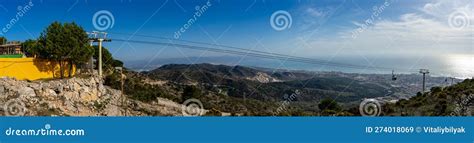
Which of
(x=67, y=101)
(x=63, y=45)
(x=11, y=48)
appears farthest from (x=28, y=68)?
(x=11, y=48)

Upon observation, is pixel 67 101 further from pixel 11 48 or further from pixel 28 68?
pixel 11 48

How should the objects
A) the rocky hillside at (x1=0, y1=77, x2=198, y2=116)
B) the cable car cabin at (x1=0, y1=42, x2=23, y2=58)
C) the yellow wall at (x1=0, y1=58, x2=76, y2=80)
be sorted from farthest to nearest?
the cable car cabin at (x1=0, y1=42, x2=23, y2=58), the yellow wall at (x1=0, y1=58, x2=76, y2=80), the rocky hillside at (x1=0, y1=77, x2=198, y2=116)

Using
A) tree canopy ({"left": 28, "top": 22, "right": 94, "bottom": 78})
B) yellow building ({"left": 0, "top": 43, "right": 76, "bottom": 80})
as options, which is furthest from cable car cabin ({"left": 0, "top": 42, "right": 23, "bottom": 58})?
yellow building ({"left": 0, "top": 43, "right": 76, "bottom": 80})

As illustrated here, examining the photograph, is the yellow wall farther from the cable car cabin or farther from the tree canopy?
the cable car cabin

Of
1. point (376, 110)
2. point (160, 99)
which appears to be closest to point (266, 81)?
point (160, 99)

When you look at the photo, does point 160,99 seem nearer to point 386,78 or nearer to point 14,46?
point 14,46

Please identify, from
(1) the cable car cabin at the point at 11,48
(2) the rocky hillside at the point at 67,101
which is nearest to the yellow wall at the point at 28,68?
(2) the rocky hillside at the point at 67,101

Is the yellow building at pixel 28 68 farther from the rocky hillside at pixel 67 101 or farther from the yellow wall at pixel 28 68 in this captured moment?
the rocky hillside at pixel 67 101
